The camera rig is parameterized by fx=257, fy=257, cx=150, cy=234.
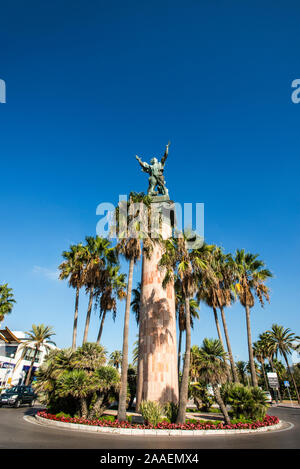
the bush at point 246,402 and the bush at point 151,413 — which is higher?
the bush at point 246,402

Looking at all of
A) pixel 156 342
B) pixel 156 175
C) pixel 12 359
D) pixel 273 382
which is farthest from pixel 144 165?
pixel 12 359

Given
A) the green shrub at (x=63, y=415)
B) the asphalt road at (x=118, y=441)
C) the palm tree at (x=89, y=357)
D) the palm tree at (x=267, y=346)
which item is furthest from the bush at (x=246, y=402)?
the palm tree at (x=267, y=346)

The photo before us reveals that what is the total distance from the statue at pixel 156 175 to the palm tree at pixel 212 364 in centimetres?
1567

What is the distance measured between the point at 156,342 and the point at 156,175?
17086mm

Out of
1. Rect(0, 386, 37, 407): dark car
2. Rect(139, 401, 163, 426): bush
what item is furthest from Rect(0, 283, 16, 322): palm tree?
Rect(139, 401, 163, 426): bush

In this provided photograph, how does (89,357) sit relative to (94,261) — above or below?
below

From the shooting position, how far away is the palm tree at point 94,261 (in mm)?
24828

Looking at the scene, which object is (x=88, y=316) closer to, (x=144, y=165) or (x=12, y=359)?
(x=144, y=165)

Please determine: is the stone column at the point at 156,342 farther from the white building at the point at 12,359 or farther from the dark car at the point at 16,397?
the white building at the point at 12,359

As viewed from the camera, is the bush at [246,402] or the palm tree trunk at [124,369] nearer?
the palm tree trunk at [124,369]

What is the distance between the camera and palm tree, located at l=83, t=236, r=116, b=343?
81.5ft

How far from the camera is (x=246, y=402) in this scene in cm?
1656

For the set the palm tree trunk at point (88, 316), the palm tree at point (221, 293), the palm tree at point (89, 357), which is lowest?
the palm tree at point (89, 357)

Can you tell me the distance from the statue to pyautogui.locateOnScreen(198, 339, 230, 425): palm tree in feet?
51.4
